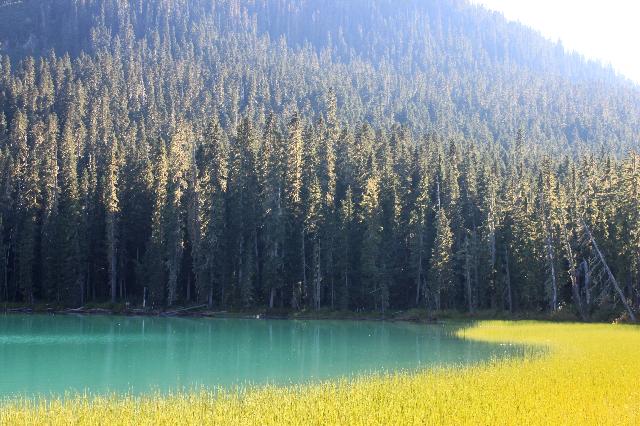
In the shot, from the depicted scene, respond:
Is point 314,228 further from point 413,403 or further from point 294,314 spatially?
point 413,403

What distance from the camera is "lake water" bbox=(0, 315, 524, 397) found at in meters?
26.6

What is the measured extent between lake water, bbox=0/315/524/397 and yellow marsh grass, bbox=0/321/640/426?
191 inches

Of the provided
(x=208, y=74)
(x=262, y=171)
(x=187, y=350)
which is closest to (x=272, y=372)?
(x=187, y=350)

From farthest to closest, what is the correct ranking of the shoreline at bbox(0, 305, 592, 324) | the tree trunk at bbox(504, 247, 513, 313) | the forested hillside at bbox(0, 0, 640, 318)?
the tree trunk at bbox(504, 247, 513, 313), the forested hillside at bbox(0, 0, 640, 318), the shoreline at bbox(0, 305, 592, 324)

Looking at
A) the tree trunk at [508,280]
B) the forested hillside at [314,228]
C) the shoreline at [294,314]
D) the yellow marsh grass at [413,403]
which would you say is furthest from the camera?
the tree trunk at [508,280]

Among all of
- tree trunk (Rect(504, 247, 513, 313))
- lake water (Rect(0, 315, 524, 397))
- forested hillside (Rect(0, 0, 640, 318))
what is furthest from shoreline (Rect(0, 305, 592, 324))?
lake water (Rect(0, 315, 524, 397))

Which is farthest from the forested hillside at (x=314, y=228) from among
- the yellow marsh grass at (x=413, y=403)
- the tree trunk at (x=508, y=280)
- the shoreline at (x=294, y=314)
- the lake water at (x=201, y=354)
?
the yellow marsh grass at (x=413, y=403)

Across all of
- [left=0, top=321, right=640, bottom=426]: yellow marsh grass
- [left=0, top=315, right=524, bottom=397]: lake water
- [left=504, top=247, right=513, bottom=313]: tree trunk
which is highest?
[left=504, top=247, right=513, bottom=313]: tree trunk

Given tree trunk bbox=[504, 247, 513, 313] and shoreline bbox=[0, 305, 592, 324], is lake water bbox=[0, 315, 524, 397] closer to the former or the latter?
shoreline bbox=[0, 305, 592, 324]

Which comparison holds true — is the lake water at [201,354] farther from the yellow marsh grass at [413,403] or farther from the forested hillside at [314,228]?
the forested hillside at [314,228]

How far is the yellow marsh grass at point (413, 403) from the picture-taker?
16.2 meters

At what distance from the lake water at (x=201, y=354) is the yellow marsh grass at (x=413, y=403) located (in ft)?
16.0

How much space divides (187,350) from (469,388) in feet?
71.2

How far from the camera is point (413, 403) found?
1836cm
